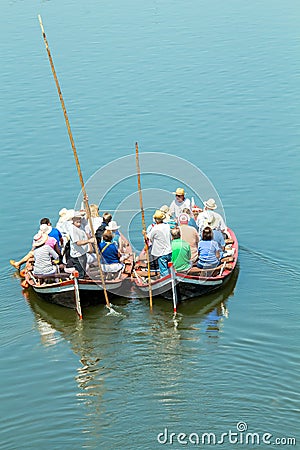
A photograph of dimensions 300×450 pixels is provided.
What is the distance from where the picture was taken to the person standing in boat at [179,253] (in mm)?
16516

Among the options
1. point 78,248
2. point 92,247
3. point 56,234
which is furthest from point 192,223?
point 56,234

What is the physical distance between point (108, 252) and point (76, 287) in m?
1.13

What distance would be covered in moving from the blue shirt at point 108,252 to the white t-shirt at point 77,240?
1.16ft

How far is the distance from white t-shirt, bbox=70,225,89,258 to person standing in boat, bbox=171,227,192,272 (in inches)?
75.0

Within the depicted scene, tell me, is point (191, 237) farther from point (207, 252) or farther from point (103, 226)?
point (103, 226)

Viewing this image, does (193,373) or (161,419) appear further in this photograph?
(193,373)

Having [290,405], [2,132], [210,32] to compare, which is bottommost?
[290,405]

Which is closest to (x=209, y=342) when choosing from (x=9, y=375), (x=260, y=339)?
(x=260, y=339)

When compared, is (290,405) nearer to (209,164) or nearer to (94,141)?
(209,164)

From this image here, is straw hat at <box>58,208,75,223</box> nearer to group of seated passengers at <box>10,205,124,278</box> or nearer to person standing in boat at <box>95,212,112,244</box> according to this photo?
group of seated passengers at <box>10,205,124,278</box>

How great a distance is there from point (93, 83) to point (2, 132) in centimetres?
594

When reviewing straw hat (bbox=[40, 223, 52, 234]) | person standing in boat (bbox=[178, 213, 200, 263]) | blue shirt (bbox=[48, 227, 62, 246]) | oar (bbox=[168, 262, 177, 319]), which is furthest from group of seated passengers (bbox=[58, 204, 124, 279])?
person standing in boat (bbox=[178, 213, 200, 263])

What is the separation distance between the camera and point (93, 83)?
107 ft

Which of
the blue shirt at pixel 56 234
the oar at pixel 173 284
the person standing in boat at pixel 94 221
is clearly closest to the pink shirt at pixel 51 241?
the blue shirt at pixel 56 234
